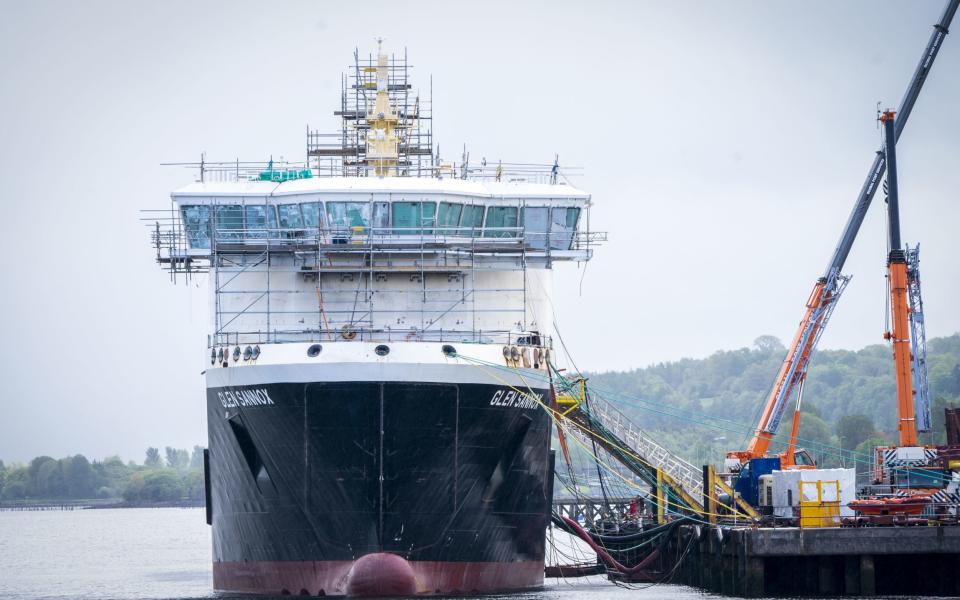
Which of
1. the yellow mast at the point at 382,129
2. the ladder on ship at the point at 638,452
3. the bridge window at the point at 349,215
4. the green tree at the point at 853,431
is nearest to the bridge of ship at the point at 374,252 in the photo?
the bridge window at the point at 349,215

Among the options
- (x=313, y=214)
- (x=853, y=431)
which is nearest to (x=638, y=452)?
(x=313, y=214)

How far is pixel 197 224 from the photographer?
43.9m

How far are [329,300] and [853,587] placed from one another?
51.3 feet

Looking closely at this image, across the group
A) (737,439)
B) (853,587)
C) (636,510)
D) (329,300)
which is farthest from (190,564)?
Answer: (737,439)

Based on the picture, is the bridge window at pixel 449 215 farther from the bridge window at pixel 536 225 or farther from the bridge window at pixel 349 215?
the bridge window at pixel 536 225

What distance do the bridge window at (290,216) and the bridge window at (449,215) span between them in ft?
12.4

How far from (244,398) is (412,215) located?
681 centimetres

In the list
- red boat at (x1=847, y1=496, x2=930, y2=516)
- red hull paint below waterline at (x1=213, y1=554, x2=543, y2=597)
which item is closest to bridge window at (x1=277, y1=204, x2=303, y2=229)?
red hull paint below waterline at (x1=213, y1=554, x2=543, y2=597)

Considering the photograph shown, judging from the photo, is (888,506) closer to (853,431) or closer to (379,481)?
(379,481)

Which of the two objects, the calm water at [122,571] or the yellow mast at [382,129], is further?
the yellow mast at [382,129]

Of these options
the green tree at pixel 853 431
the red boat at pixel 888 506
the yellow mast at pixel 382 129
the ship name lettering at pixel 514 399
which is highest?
the yellow mast at pixel 382 129

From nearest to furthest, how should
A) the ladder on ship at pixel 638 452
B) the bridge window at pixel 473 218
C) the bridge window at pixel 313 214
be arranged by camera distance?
the bridge window at pixel 313 214, the bridge window at pixel 473 218, the ladder on ship at pixel 638 452

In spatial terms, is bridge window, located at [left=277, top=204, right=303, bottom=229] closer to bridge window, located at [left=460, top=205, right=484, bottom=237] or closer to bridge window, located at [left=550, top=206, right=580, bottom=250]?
bridge window, located at [left=460, top=205, right=484, bottom=237]

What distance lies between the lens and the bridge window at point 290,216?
4259 cm
